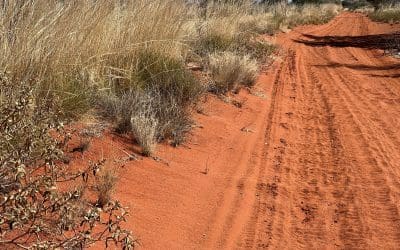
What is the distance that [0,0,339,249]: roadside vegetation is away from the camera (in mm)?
3006

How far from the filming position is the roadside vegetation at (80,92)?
301cm

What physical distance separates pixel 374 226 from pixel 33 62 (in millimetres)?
3467

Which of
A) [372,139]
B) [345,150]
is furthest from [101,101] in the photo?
[372,139]

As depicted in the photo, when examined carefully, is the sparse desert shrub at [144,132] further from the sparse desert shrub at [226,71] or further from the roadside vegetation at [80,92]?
the sparse desert shrub at [226,71]

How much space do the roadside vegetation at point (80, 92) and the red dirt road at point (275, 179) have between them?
0.38 metres

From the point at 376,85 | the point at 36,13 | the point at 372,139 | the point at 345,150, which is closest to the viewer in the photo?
the point at 36,13

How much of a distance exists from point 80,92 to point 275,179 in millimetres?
2281

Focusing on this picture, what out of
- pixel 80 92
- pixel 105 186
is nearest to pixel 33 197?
pixel 105 186

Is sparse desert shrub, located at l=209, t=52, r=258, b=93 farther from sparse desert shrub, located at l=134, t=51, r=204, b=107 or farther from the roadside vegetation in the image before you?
sparse desert shrub, located at l=134, t=51, r=204, b=107

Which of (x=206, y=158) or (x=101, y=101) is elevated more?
(x=101, y=101)

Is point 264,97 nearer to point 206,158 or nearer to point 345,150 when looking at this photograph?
point 345,150

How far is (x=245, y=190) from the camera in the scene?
205 inches

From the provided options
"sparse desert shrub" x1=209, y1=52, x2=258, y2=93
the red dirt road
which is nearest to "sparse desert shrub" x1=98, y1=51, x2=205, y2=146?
the red dirt road

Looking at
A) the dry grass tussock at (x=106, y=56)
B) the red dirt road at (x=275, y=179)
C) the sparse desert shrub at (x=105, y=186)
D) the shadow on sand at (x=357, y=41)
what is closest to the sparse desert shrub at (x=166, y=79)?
the dry grass tussock at (x=106, y=56)
